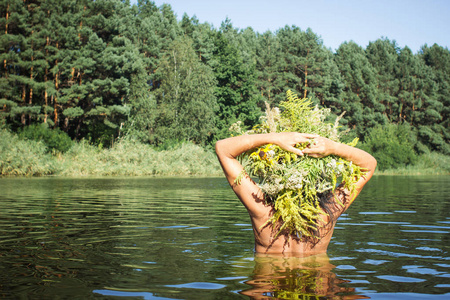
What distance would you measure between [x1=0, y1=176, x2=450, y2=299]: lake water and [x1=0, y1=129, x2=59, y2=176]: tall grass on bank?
25946 millimetres

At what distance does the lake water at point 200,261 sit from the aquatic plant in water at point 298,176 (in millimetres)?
618

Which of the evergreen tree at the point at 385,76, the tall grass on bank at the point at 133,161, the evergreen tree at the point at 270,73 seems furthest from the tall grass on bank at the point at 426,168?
the tall grass on bank at the point at 133,161

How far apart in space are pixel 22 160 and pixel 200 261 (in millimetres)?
33439

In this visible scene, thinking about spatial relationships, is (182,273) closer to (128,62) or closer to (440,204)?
(440,204)

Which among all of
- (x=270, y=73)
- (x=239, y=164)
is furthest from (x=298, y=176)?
(x=270, y=73)

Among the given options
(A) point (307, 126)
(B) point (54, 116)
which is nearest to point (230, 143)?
(A) point (307, 126)

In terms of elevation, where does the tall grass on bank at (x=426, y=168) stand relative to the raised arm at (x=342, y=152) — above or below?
below

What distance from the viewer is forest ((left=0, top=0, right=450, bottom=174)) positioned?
4944 cm

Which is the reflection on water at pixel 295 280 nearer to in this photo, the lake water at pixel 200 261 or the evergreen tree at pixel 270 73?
the lake water at pixel 200 261

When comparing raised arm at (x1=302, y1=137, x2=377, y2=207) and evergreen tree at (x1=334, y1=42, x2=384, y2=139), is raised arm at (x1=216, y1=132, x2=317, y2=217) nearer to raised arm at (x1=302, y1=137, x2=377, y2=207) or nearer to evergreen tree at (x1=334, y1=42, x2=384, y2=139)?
raised arm at (x1=302, y1=137, x2=377, y2=207)

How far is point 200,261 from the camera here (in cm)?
631

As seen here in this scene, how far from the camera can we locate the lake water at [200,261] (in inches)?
187

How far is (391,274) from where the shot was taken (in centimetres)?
562

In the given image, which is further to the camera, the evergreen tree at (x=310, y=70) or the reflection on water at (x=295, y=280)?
the evergreen tree at (x=310, y=70)
